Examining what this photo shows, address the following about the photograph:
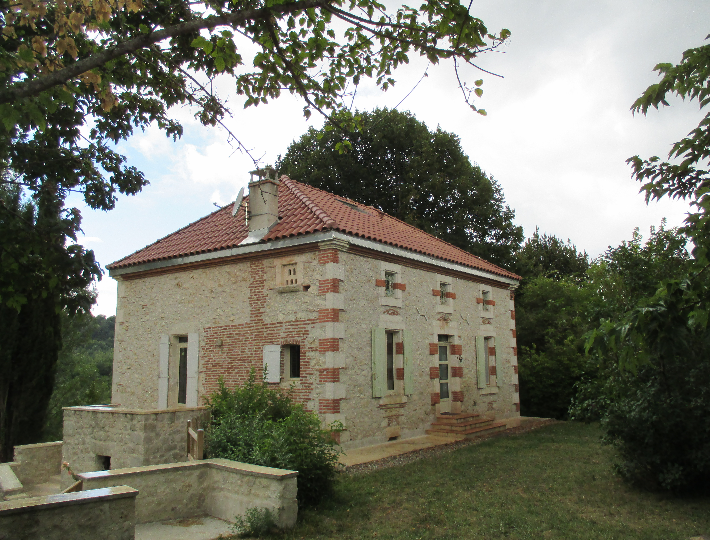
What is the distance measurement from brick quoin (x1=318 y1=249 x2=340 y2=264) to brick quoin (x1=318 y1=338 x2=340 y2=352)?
5.43 ft

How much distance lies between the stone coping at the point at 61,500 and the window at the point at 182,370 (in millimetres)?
8561

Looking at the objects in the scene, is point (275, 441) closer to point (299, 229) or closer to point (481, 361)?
point (299, 229)

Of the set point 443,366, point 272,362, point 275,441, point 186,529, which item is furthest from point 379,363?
point 186,529

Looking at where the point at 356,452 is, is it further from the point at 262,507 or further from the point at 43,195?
the point at 43,195

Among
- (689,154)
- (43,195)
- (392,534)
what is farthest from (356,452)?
(689,154)

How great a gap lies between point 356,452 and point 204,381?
4252mm

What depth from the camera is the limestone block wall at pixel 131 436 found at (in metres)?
8.38

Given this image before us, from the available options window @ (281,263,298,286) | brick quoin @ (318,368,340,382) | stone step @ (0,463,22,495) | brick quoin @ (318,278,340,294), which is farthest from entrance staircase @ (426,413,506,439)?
stone step @ (0,463,22,495)

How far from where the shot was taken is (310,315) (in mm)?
11375

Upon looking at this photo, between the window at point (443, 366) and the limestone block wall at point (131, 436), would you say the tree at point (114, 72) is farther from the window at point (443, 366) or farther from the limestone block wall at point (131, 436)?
the window at point (443, 366)

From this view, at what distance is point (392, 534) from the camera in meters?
6.03

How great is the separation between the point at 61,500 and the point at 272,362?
22.7 ft

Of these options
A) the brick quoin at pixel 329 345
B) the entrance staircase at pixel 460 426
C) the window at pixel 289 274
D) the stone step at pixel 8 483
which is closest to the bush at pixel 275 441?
the brick quoin at pixel 329 345

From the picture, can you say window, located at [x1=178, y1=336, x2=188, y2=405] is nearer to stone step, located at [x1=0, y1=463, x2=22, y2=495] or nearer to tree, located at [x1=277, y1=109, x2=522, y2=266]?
stone step, located at [x1=0, y1=463, x2=22, y2=495]
